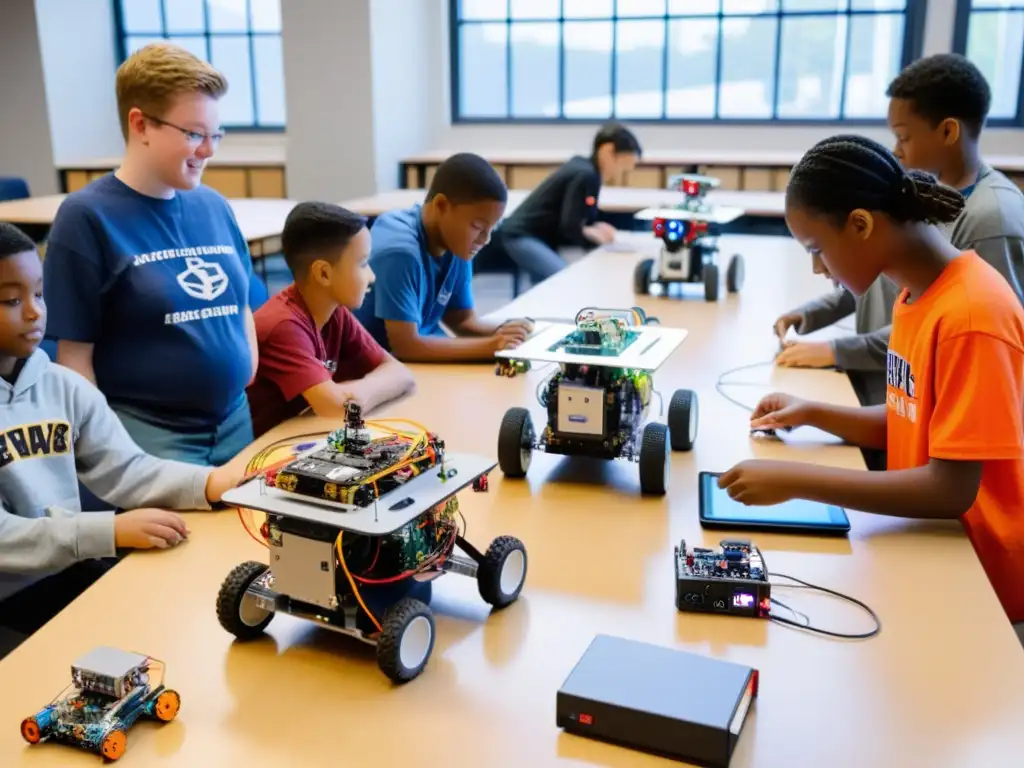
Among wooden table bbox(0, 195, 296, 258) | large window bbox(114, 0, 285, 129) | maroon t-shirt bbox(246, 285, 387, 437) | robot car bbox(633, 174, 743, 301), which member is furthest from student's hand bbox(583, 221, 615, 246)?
large window bbox(114, 0, 285, 129)

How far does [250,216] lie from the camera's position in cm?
553

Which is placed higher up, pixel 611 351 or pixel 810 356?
pixel 611 351

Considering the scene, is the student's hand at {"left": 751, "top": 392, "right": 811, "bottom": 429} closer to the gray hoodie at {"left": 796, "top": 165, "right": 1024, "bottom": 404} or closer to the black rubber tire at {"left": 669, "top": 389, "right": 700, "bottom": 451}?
the black rubber tire at {"left": 669, "top": 389, "right": 700, "bottom": 451}

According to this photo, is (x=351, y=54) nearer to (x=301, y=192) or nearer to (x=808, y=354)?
(x=301, y=192)

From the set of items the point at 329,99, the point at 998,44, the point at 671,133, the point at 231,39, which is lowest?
the point at 671,133

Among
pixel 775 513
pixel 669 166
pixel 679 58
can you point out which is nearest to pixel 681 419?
pixel 775 513

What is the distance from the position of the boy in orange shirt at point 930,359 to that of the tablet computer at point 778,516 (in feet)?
0.14

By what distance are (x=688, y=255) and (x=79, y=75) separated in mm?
7246

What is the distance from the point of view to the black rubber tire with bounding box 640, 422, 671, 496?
5.22 feet

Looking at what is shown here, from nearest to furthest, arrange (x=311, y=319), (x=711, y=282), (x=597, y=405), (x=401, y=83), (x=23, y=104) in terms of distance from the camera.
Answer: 1. (x=597, y=405)
2. (x=311, y=319)
3. (x=711, y=282)
4. (x=401, y=83)
5. (x=23, y=104)

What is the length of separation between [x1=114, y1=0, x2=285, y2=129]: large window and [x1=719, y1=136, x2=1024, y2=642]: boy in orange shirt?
8.20m

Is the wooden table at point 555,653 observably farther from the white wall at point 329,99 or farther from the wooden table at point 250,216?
the white wall at point 329,99

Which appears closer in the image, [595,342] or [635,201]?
[595,342]

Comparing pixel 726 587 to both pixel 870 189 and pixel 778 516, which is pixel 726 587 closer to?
pixel 778 516
